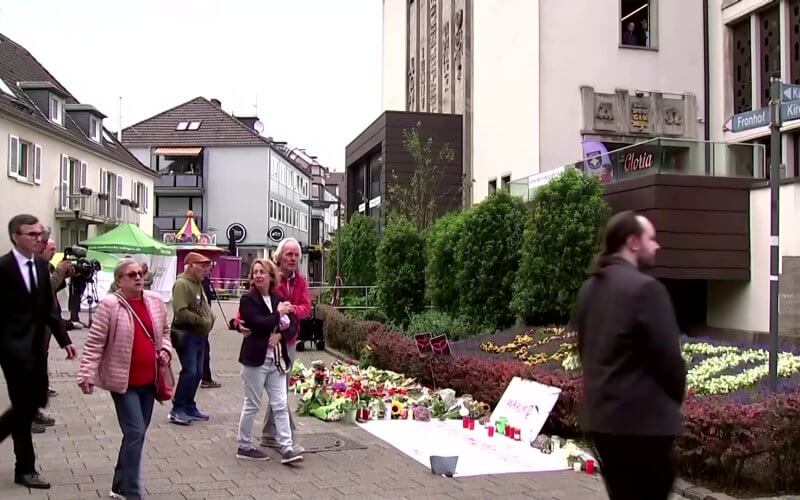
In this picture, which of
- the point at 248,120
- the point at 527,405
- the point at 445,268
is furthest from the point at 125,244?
the point at 248,120

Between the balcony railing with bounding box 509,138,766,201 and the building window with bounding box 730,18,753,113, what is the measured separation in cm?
672

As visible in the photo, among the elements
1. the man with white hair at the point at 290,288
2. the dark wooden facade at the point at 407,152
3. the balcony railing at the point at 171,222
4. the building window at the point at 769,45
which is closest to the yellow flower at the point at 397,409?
the man with white hair at the point at 290,288

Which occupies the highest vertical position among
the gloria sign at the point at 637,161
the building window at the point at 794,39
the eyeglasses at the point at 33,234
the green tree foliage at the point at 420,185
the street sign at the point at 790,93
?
the building window at the point at 794,39

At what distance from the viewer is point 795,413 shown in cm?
654

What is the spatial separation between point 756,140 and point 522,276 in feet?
30.8

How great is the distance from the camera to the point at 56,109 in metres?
37.2

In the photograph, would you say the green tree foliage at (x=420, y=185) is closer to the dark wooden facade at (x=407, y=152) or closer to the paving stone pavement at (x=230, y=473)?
the dark wooden facade at (x=407, y=152)

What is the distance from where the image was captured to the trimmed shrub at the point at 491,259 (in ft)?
52.5

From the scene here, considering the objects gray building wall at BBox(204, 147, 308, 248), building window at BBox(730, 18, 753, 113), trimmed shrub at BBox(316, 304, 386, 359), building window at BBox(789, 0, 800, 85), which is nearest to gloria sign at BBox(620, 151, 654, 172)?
trimmed shrub at BBox(316, 304, 386, 359)

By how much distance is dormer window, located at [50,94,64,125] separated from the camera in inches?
1437

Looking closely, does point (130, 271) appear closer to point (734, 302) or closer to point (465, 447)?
point (465, 447)

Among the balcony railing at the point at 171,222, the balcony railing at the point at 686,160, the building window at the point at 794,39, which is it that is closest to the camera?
the balcony railing at the point at 686,160

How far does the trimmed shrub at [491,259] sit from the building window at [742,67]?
8.96m

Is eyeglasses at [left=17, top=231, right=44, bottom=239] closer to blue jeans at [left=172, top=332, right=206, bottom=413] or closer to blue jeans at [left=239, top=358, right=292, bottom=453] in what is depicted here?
blue jeans at [left=239, top=358, right=292, bottom=453]
